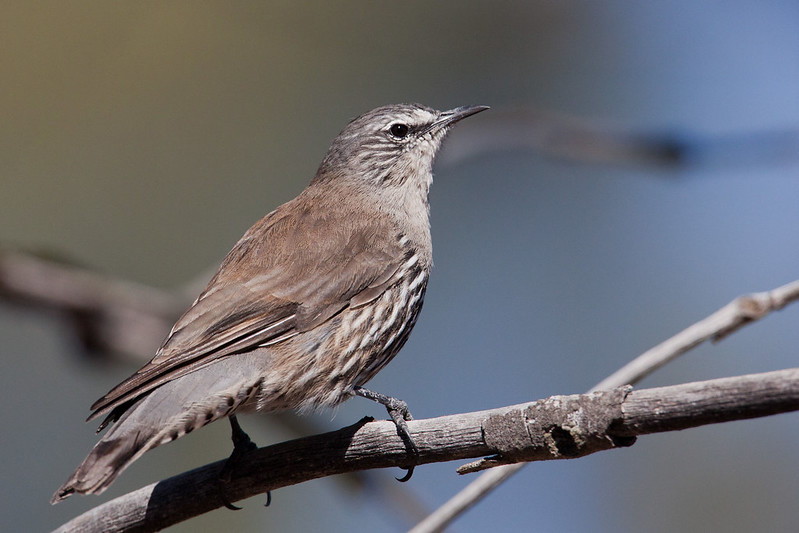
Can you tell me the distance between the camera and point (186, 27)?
867cm

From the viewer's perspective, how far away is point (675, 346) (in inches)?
124

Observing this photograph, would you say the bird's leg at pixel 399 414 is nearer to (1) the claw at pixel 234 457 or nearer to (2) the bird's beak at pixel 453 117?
(1) the claw at pixel 234 457

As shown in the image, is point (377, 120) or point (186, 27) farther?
point (186, 27)

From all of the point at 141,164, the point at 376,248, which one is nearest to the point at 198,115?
the point at 141,164

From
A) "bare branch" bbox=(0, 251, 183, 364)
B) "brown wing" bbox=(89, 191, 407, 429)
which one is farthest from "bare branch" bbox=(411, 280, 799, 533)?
"bare branch" bbox=(0, 251, 183, 364)

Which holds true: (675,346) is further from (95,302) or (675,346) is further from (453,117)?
(95,302)

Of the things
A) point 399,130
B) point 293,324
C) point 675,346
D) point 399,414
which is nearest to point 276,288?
point 293,324

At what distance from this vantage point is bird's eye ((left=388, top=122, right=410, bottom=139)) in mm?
5770

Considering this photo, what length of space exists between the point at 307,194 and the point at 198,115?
3.63m

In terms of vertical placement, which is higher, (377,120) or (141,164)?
(141,164)

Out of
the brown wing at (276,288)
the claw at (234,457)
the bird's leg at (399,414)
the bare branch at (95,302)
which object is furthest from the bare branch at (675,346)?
the bare branch at (95,302)

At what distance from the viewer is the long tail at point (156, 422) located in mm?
3211

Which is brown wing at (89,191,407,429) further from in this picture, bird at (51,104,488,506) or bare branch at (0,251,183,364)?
bare branch at (0,251,183,364)

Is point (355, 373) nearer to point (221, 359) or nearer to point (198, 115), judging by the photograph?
point (221, 359)
